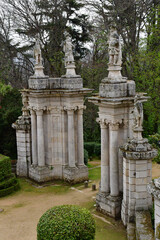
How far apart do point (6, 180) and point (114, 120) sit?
8622 mm

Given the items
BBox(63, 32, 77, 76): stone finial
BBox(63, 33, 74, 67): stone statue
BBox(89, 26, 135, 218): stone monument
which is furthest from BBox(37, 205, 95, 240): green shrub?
BBox(63, 33, 74, 67): stone statue

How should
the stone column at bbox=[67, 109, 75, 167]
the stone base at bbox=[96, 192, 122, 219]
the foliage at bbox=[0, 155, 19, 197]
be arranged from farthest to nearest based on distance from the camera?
the stone column at bbox=[67, 109, 75, 167] < the foliage at bbox=[0, 155, 19, 197] < the stone base at bbox=[96, 192, 122, 219]

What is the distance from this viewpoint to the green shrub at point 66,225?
1054 cm

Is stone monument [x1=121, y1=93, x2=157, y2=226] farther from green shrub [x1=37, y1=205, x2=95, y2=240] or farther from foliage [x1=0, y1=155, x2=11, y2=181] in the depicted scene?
foliage [x1=0, y1=155, x2=11, y2=181]

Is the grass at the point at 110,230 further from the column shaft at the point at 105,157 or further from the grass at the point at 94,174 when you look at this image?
the grass at the point at 94,174

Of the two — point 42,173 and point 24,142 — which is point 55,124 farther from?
point 42,173

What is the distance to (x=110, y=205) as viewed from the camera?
48.4ft

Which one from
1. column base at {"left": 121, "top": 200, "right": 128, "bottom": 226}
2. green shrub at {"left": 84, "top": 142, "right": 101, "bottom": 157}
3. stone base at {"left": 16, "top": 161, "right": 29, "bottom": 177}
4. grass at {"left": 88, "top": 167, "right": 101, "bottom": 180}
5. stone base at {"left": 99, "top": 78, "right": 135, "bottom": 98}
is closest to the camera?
column base at {"left": 121, "top": 200, "right": 128, "bottom": 226}

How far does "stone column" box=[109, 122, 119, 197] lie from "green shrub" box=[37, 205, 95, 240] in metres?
3.48

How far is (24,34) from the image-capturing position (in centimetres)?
3544

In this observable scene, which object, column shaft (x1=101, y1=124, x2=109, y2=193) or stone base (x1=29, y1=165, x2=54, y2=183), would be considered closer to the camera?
column shaft (x1=101, y1=124, x2=109, y2=193)

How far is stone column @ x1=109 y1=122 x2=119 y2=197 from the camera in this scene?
565 inches

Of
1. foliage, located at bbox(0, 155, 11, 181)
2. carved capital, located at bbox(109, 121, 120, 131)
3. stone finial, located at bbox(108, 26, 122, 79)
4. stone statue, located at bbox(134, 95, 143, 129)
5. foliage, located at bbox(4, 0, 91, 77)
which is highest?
foliage, located at bbox(4, 0, 91, 77)

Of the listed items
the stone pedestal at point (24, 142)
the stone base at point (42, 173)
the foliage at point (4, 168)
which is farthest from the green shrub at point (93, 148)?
the foliage at point (4, 168)
